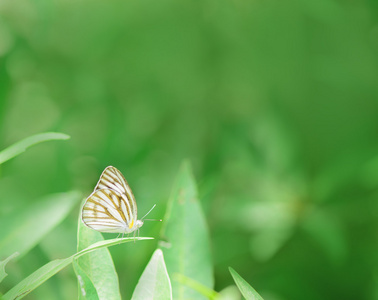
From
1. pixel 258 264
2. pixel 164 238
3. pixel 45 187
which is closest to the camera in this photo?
pixel 164 238

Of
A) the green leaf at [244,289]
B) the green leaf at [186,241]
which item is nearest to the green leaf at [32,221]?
the green leaf at [186,241]

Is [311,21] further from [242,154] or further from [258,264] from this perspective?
[258,264]

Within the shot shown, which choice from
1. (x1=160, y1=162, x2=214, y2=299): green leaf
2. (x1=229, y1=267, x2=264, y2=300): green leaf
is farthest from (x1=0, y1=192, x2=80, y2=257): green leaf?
(x1=229, y1=267, x2=264, y2=300): green leaf

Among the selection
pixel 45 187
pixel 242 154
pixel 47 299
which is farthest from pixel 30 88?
pixel 47 299

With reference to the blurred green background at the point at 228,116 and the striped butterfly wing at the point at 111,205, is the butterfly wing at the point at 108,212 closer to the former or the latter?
the striped butterfly wing at the point at 111,205

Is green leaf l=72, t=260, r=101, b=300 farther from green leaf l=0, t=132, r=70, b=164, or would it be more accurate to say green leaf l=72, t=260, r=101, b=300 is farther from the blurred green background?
the blurred green background
